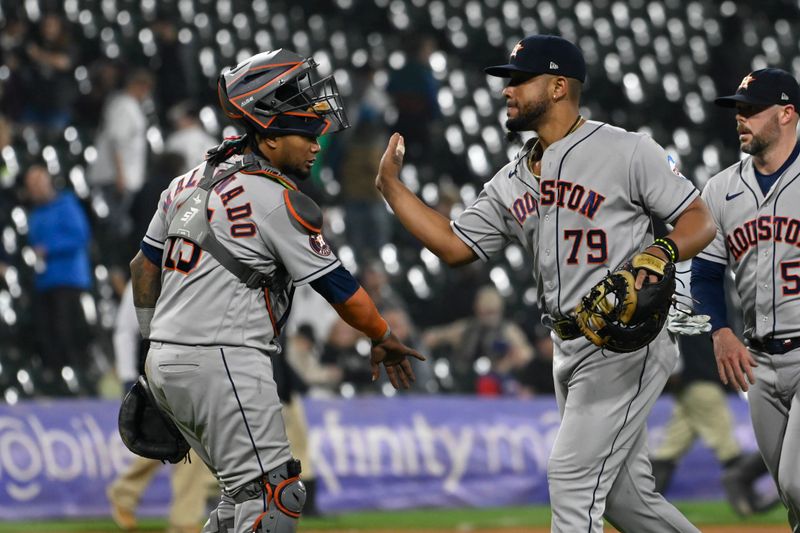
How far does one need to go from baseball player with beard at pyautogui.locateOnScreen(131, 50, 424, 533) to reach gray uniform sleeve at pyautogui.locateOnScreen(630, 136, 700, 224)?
45.3 inches

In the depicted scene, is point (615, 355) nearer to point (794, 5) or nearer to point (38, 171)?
point (38, 171)

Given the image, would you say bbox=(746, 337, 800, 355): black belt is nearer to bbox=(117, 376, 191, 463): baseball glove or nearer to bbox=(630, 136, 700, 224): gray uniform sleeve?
bbox=(630, 136, 700, 224): gray uniform sleeve

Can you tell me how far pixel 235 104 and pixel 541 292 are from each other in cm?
150

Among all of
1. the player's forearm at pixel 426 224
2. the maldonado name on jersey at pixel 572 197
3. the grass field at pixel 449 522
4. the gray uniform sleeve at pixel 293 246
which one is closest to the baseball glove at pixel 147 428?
the gray uniform sleeve at pixel 293 246

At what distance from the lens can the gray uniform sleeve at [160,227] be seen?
5105 mm

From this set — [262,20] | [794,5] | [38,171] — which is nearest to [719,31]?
[794,5]

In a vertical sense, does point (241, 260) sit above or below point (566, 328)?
above

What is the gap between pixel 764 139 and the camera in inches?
227

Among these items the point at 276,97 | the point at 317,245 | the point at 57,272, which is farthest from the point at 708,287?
the point at 57,272

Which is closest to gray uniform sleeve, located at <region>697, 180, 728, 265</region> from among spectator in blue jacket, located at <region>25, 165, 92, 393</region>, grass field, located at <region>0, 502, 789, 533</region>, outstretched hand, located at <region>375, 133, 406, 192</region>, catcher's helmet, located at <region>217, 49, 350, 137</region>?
outstretched hand, located at <region>375, 133, 406, 192</region>

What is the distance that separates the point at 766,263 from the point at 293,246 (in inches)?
84.0

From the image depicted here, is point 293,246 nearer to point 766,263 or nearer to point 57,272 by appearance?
point 766,263

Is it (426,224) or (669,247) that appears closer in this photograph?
(669,247)

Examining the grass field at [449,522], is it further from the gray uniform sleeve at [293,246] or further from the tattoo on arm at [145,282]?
the gray uniform sleeve at [293,246]
